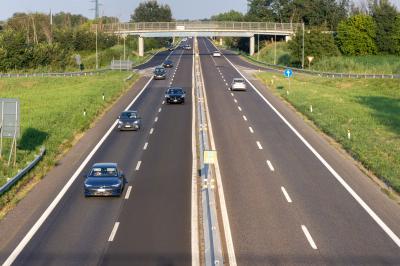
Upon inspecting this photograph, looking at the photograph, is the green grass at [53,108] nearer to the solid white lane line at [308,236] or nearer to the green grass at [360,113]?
the solid white lane line at [308,236]

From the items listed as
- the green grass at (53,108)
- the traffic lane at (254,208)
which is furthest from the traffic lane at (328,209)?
the green grass at (53,108)

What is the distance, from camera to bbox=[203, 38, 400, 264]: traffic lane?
67.4 ft

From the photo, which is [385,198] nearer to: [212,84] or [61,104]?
[61,104]

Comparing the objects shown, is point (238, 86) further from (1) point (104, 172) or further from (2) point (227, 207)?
(2) point (227, 207)

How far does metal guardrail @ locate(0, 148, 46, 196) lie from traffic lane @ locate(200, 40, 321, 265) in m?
9.65

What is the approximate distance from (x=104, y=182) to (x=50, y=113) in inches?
1125

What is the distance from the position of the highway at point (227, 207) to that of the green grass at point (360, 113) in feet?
4.46

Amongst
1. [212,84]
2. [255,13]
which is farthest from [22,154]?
[255,13]

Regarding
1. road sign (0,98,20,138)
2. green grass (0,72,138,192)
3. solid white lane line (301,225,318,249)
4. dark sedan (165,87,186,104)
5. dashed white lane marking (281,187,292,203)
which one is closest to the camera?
solid white lane line (301,225,318,249)

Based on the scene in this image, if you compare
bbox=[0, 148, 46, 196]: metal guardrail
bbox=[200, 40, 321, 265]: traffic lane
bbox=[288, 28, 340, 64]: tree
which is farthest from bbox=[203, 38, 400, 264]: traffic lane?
bbox=[288, 28, 340, 64]: tree

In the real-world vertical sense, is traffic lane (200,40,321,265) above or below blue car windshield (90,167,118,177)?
below

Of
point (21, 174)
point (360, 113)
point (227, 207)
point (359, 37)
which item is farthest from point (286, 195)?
point (359, 37)

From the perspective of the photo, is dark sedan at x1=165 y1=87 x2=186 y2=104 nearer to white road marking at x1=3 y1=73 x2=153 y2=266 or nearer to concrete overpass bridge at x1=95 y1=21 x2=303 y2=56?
white road marking at x1=3 y1=73 x2=153 y2=266

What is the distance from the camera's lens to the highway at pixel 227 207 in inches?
797
